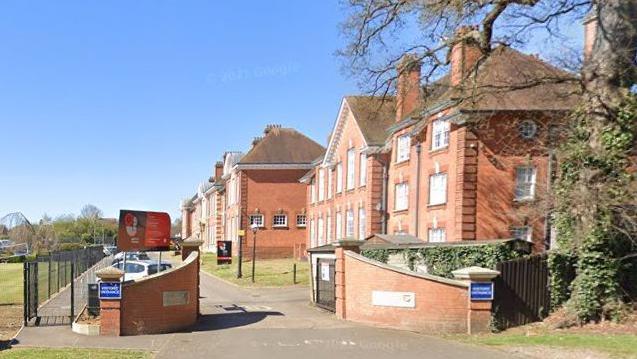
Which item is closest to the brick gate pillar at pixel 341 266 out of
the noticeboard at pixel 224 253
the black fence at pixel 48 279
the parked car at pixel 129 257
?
the black fence at pixel 48 279

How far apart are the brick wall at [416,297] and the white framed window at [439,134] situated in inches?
565

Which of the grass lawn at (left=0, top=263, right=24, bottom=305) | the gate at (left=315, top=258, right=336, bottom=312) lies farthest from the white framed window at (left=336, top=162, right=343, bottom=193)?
the gate at (left=315, top=258, right=336, bottom=312)

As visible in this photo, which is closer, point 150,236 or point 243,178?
point 150,236

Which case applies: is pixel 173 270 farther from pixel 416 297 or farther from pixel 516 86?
pixel 516 86

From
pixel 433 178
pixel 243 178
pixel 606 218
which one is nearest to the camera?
pixel 606 218

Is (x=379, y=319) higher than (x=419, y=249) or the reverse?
the reverse

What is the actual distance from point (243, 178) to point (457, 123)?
34.6m

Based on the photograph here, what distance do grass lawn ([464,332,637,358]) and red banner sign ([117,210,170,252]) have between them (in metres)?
9.44

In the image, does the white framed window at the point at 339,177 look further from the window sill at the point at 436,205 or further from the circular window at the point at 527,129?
the circular window at the point at 527,129

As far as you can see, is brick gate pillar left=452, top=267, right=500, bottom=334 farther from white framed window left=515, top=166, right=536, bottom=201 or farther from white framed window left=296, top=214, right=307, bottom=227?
white framed window left=296, top=214, right=307, bottom=227

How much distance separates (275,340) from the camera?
14516 millimetres

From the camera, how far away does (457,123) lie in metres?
28.9

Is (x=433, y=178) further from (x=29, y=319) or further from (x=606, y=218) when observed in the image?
(x=29, y=319)

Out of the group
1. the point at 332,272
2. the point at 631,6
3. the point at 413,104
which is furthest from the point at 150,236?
the point at 413,104
